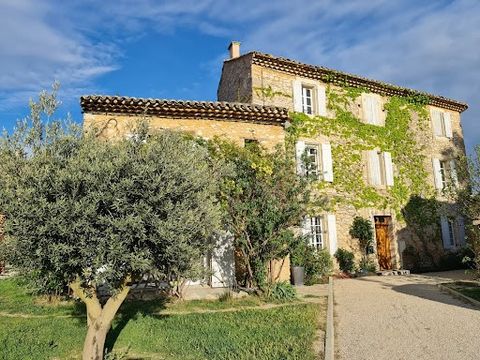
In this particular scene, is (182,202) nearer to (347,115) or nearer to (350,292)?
(350,292)

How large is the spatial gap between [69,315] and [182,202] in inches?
205

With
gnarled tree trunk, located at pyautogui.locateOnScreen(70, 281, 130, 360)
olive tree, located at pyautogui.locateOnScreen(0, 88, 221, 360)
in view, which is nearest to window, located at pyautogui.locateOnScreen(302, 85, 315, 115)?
olive tree, located at pyautogui.locateOnScreen(0, 88, 221, 360)

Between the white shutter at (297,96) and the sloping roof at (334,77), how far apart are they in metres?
0.47

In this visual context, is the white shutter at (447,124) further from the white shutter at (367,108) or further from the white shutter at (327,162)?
the white shutter at (327,162)

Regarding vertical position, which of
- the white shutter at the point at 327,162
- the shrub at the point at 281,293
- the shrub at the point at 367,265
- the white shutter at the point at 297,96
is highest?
the white shutter at the point at 297,96

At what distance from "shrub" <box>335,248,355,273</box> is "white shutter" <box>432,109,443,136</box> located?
9.44 meters

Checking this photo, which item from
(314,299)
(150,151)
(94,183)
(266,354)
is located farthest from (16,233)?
(314,299)

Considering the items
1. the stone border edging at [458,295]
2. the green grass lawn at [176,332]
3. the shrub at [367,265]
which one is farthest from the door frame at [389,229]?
the green grass lawn at [176,332]

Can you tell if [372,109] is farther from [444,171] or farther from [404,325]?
[404,325]

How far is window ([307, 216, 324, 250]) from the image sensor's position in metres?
16.0

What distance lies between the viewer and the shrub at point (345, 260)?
52.1 ft

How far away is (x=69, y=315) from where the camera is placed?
8.91m

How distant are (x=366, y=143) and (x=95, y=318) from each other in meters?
15.3

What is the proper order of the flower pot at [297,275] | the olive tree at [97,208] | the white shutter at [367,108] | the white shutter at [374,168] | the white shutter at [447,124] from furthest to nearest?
Answer: the white shutter at [447,124]
the white shutter at [367,108]
the white shutter at [374,168]
the flower pot at [297,275]
the olive tree at [97,208]
